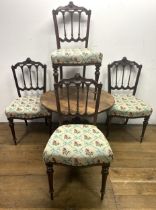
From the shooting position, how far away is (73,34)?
8.95ft

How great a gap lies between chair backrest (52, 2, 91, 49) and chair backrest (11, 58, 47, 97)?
0.41m

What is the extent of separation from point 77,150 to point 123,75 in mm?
1482

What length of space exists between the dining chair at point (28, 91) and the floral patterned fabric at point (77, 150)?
2.38ft

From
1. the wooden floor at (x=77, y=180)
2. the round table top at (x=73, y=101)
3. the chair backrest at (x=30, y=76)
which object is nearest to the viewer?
the wooden floor at (x=77, y=180)

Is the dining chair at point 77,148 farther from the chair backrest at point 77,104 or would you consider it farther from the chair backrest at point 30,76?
the chair backrest at point 30,76

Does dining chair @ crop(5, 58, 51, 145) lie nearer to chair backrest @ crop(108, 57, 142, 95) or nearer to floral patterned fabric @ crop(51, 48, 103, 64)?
floral patterned fabric @ crop(51, 48, 103, 64)

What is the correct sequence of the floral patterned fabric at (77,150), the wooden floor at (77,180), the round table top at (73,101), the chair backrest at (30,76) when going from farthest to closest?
1. the chair backrest at (30,76)
2. the round table top at (73,101)
3. the wooden floor at (77,180)
4. the floral patterned fabric at (77,150)

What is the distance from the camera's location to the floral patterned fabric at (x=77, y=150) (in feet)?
5.83

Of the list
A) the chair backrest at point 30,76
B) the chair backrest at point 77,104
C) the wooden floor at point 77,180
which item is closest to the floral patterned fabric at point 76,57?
the chair backrest at point 77,104

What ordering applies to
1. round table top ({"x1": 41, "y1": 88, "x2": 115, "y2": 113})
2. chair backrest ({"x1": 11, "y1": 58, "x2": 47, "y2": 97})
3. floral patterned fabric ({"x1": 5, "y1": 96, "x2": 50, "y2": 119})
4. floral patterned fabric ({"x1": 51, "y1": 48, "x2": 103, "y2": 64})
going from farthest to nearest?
chair backrest ({"x1": 11, "y1": 58, "x2": 47, "y2": 97}), floral patterned fabric ({"x1": 5, "y1": 96, "x2": 50, "y2": 119}), floral patterned fabric ({"x1": 51, "y1": 48, "x2": 103, "y2": 64}), round table top ({"x1": 41, "y1": 88, "x2": 115, "y2": 113})

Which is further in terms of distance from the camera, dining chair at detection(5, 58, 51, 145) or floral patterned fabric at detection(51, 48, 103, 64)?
dining chair at detection(5, 58, 51, 145)

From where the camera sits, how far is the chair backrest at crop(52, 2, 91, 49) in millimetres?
2566

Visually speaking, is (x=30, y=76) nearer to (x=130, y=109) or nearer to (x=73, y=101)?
(x=73, y=101)

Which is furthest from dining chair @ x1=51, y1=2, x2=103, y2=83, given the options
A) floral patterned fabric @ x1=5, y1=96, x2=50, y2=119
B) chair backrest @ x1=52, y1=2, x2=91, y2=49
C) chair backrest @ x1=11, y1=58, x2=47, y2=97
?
floral patterned fabric @ x1=5, y1=96, x2=50, y2=119
